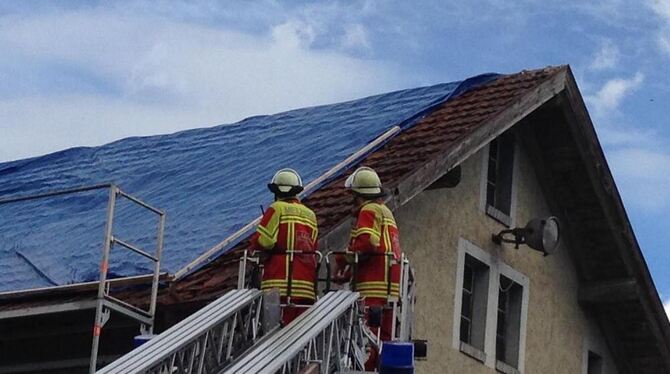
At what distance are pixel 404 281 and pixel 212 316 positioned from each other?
8.19 ft

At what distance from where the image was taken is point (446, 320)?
2147cm

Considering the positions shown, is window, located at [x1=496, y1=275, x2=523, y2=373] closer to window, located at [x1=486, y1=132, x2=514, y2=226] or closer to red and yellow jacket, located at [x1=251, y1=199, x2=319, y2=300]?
window, located at [x1=486, y1=132, x2=514, y2=226]

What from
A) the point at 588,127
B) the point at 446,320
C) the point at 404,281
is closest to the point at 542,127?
the point at 588,127

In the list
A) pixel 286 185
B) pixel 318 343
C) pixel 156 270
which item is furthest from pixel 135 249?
pixel 318 343

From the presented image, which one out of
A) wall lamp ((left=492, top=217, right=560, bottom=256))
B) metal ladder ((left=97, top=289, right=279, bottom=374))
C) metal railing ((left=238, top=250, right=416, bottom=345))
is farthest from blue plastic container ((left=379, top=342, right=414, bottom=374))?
wall lamp ((left=492, top=217, right=560, bottom=256))

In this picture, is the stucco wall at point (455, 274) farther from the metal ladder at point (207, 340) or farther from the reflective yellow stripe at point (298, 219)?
the metal ladder at point (207, 340)

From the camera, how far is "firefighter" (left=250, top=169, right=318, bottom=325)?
56.4 feet

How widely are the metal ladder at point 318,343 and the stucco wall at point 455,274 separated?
14.2 feet

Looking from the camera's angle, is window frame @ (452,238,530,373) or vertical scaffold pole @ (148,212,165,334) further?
window frame @ (452,238,530,373)

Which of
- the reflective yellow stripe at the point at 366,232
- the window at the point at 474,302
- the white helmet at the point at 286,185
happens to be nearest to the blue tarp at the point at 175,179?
the white helmet at the point at 286,185

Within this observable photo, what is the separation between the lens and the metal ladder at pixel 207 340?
1448cm

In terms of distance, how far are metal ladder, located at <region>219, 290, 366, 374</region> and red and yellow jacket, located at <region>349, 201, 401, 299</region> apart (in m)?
0.72

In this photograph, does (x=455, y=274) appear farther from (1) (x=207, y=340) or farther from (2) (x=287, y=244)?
(1) (x=207, y=340)

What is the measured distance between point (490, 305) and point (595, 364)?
3209 millimetres
